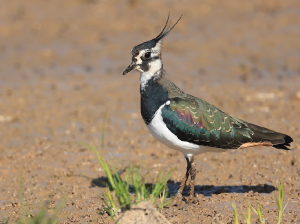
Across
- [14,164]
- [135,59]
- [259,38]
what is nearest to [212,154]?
[135,59]

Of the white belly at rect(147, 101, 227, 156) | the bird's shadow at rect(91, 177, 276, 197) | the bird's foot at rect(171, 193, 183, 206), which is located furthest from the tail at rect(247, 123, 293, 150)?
the bird's foot at rect(171, 193, 183, 206)

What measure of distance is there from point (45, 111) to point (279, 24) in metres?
7.34

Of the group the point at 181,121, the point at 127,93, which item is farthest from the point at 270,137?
the point at 127,93

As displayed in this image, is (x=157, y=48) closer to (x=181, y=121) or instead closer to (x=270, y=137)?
(x=181, y=121)

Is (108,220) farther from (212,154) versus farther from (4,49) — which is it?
(4,49)

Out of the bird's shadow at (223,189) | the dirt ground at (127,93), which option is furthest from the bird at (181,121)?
the dirt ground at (127,93)

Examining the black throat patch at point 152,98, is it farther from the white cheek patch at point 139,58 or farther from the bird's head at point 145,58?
the white cheek patch at point 139,58

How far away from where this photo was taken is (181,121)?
586 cm

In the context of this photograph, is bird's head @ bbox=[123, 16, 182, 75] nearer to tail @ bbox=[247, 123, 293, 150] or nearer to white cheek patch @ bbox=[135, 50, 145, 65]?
white cheek patch @ bbox=[135, 50, 145, 65]

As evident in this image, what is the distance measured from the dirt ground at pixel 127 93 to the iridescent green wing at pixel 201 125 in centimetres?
80

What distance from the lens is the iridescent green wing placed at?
5836 millimetres

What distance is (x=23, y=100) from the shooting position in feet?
32.4

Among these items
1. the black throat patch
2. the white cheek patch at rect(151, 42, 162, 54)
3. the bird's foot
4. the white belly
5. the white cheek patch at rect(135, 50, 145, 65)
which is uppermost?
the white cheek patch at rect(151, 42, 162, 54)

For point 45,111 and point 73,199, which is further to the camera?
point 45,111
